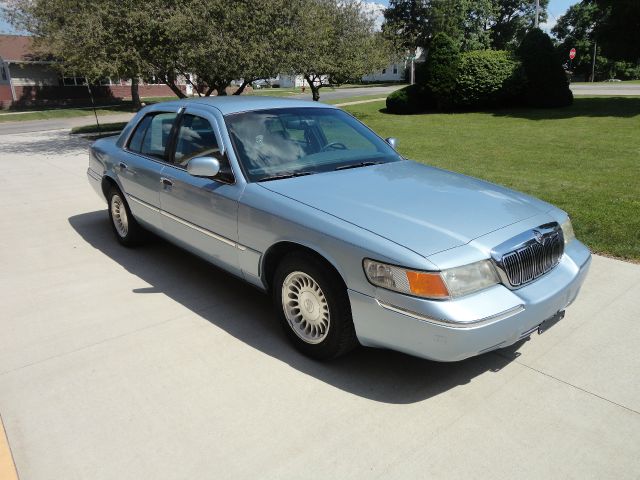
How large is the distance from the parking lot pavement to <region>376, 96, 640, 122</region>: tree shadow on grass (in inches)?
572

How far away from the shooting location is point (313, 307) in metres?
3.37

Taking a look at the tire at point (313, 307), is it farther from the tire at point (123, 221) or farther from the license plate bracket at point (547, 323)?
the tire at point (123, 221)

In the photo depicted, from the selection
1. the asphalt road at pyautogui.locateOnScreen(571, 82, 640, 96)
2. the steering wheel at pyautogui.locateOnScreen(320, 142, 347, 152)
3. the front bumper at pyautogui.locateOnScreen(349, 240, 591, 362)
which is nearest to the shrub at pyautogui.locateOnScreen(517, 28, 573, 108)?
the asphalt road at pyautogui.locateOnScreen(571, 82, 640, 96)

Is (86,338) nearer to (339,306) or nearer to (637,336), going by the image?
(339,306)

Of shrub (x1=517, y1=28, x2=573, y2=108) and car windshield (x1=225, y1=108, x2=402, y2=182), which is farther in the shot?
shrub (x1=517, y1=28, x2=573, y2=108)

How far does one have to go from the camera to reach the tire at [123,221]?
18.0 feet

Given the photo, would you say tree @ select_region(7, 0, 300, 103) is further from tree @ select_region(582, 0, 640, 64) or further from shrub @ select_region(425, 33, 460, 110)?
tree @ select_region(582, 0, 640, 64)

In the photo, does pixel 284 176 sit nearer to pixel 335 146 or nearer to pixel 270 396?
pixel 335 146

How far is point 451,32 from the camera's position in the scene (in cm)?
5722

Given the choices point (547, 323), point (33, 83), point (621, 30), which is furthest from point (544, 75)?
point (33, 83)

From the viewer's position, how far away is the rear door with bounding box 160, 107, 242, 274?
3865mm

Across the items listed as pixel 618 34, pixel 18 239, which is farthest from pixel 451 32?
pixel 18 239

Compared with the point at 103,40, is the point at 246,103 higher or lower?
lower

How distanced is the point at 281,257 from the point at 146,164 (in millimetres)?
2053
